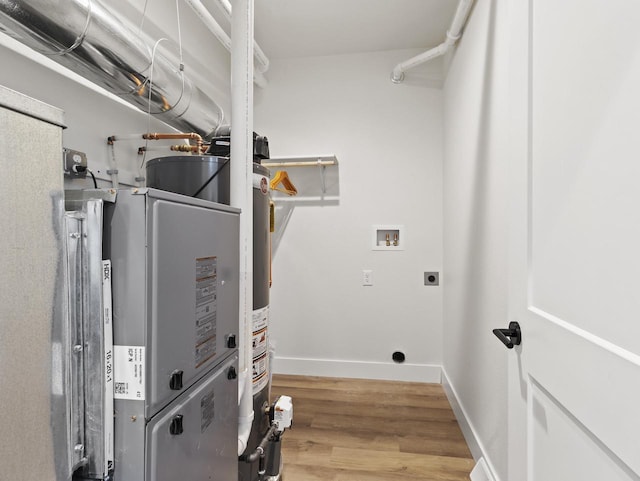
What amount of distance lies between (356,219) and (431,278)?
0.81 m

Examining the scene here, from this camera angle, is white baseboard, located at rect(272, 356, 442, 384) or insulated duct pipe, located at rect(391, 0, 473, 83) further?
white baseboard, located at rect(272, 356, 442, 384)

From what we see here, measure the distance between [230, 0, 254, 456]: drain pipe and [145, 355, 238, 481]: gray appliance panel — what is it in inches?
3.9

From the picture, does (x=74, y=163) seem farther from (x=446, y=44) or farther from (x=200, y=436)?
(x=446, y=44)

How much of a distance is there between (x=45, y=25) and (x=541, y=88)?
135cm

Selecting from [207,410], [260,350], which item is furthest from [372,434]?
[207,410]

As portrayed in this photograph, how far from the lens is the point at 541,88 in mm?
900

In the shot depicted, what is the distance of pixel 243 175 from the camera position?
1.35 m

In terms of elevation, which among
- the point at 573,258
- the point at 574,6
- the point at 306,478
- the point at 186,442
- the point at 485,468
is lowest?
the point at 306,478

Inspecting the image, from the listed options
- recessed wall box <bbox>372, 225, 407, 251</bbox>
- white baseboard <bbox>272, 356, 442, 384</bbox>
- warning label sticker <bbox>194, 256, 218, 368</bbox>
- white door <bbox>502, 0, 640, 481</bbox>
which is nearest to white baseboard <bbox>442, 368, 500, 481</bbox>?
white baseboard <bbox>272, 356, 442, 384</bbox>

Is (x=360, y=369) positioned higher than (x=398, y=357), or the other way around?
(x=398, y=357)

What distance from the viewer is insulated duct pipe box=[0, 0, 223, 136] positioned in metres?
0.93

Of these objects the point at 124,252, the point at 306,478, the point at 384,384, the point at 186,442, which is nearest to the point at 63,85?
the point at 124,252

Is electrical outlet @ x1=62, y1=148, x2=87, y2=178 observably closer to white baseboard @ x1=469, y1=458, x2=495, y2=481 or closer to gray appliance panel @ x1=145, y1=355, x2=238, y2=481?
gray appliance panel @ x1=145, y1=355, x2=238, y2=481

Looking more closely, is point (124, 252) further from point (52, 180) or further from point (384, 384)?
point (384, 384)
